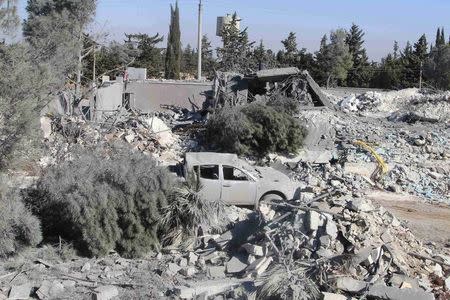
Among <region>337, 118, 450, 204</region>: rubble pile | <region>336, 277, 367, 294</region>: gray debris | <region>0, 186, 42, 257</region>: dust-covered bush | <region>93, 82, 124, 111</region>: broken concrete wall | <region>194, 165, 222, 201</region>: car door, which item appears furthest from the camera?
<region>93, 82, 124, 111</region>: broken concrete wall

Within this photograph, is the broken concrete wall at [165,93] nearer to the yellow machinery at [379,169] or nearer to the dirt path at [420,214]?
the yellow machinery at [379,169]

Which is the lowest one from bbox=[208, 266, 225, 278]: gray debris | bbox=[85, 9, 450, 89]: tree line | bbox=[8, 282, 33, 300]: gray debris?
bbox=[8, 282, 33, 300]: gray debris

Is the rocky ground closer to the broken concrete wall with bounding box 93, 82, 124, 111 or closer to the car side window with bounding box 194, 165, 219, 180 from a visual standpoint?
the car side window with bounding box 194, 165, 219, 180

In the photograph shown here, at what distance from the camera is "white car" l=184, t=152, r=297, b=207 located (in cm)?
1452

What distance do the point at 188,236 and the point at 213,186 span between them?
2.52 meters

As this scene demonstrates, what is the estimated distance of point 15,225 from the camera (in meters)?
11.0

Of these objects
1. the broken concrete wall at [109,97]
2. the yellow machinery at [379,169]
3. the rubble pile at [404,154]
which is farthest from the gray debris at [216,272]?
the broken concrete wall at [109,97]

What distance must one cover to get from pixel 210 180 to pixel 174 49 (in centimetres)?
4750

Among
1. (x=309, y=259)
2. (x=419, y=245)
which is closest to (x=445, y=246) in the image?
(x=419, y=245)

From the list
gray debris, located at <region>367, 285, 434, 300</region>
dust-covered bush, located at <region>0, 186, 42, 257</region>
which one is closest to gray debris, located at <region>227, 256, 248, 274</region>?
gray debris, located at <region>367, 285, 434, 300</region>

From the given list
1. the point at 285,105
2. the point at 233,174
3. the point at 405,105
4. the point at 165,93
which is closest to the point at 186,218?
the point at 233,174

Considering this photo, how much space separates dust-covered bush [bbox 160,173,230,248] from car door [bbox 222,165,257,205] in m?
2.08

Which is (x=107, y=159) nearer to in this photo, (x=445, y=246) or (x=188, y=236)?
(x=188, y=236)

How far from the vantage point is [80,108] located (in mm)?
26672
